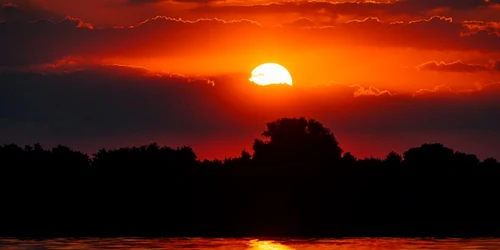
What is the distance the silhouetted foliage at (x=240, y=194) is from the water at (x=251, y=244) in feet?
51.5

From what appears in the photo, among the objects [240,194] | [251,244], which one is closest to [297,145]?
[240,194]

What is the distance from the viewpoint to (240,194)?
497 feet

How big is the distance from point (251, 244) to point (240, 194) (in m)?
43.2

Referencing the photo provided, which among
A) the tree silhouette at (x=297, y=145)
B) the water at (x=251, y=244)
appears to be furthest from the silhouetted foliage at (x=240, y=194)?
the water at (x=251, y=244)

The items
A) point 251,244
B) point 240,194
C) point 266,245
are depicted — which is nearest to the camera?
point 266,245

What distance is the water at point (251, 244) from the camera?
333ft

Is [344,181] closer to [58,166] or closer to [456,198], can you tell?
[456,198]

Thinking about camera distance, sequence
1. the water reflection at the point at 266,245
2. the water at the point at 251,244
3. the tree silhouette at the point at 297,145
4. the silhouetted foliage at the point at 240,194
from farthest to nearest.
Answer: the tree silhouette at the point at 297,145 → the silhouetted foliage at the point at 240,194 → the water reflection at the point at 266,245 → the water at the point at 251,244

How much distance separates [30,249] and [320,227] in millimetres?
52097

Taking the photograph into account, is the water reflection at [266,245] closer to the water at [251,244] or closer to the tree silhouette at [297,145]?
the water at [251,244]

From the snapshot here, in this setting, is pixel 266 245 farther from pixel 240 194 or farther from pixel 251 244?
pixel 240 194

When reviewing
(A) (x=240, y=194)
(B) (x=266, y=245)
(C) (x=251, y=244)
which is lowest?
(B) (x=266, y=245)

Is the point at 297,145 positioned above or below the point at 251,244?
above

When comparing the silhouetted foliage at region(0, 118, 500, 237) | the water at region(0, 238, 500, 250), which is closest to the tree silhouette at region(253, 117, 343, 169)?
the silhouetted foliage at region(0, 118, 500, 237)
